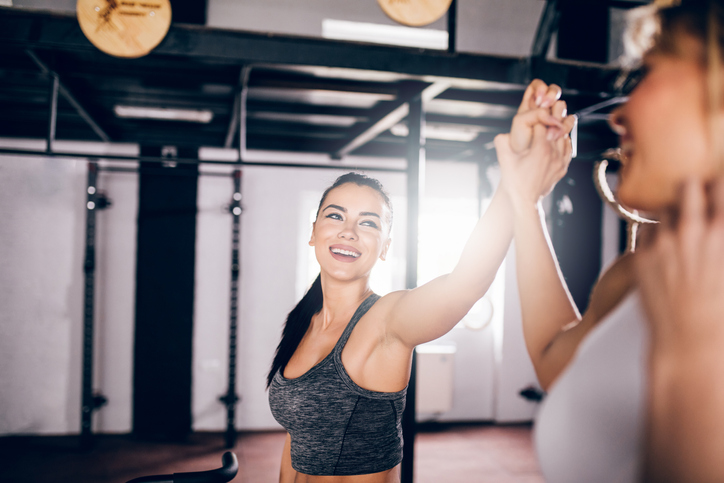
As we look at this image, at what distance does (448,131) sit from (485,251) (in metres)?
4.14

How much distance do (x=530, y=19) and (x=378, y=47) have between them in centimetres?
298

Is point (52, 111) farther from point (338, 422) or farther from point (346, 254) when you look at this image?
point (338, 422)

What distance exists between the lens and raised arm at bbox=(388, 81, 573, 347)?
72cm

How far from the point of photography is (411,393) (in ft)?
8.84

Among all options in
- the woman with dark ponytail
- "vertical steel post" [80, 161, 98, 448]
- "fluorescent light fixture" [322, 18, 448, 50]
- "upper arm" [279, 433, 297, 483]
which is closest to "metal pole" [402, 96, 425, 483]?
the woman with dark ponytail

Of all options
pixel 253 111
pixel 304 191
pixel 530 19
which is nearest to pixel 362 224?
pixel 253 111

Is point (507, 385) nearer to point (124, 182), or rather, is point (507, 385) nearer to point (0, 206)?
point (124, 182)

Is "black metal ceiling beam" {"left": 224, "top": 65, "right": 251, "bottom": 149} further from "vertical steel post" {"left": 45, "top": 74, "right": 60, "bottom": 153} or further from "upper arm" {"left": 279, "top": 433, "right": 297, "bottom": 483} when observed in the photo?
"upper arm" {"left": 279, "top": 433, "right": 297, "bottom": 483}

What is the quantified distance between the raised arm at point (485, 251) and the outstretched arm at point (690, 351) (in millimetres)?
376

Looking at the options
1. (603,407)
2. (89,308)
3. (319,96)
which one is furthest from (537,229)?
(89,308)

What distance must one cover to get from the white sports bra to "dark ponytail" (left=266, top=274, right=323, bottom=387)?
114cm

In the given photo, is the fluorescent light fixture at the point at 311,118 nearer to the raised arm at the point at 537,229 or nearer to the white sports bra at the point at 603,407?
the raised arm at the point at 537,229

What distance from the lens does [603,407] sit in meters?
0.47

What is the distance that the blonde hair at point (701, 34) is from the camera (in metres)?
0.38
